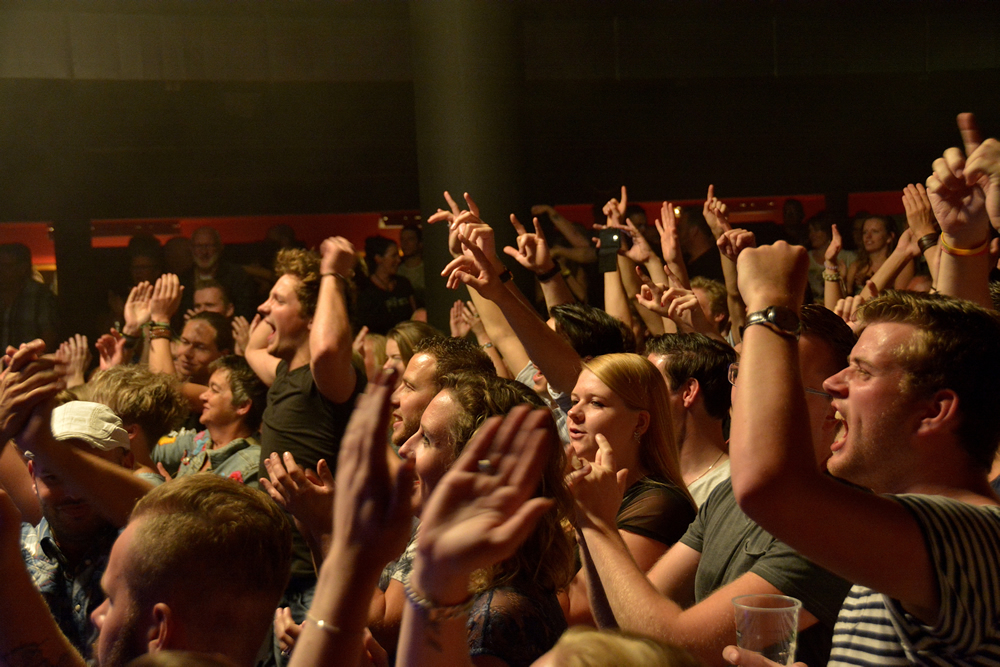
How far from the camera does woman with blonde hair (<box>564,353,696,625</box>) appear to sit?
2.38 meters

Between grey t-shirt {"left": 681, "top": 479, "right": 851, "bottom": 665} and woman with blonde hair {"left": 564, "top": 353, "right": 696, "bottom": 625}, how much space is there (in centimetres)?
25

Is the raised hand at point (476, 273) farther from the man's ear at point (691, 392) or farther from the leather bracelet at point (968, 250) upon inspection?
the leather bracelet at point (968, 250)

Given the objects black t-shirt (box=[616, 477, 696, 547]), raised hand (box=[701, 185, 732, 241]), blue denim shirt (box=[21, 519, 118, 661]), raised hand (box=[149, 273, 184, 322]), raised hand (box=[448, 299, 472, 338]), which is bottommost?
blue denim shirt (box=[21, 519, 118, 661])

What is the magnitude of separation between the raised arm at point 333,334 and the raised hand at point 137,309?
206cm

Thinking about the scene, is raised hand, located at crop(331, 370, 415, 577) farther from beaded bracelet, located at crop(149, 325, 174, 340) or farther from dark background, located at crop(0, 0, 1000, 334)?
dark background, located at crop(0, 0, 1000, 334)

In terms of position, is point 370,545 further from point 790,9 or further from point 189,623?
point 790,9

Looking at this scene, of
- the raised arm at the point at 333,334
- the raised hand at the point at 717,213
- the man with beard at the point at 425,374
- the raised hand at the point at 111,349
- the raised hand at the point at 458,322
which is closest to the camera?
the man with beard at the point at 425,374

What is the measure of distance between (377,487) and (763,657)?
0.66 m

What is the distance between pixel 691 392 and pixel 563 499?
3.11ft

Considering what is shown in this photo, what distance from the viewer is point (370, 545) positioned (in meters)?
1.08

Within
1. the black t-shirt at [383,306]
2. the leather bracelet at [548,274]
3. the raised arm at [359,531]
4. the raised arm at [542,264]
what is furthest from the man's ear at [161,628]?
the black t-shirt at [383,306]

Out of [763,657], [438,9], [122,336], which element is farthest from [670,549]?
[438,9]

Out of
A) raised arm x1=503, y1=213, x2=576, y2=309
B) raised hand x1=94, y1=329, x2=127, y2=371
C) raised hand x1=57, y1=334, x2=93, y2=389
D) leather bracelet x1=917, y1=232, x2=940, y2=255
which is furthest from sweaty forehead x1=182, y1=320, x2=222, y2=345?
leather bracelet x1=917, y1=232, x2=940, y2=255

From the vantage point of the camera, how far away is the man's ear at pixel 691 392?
2.80m
